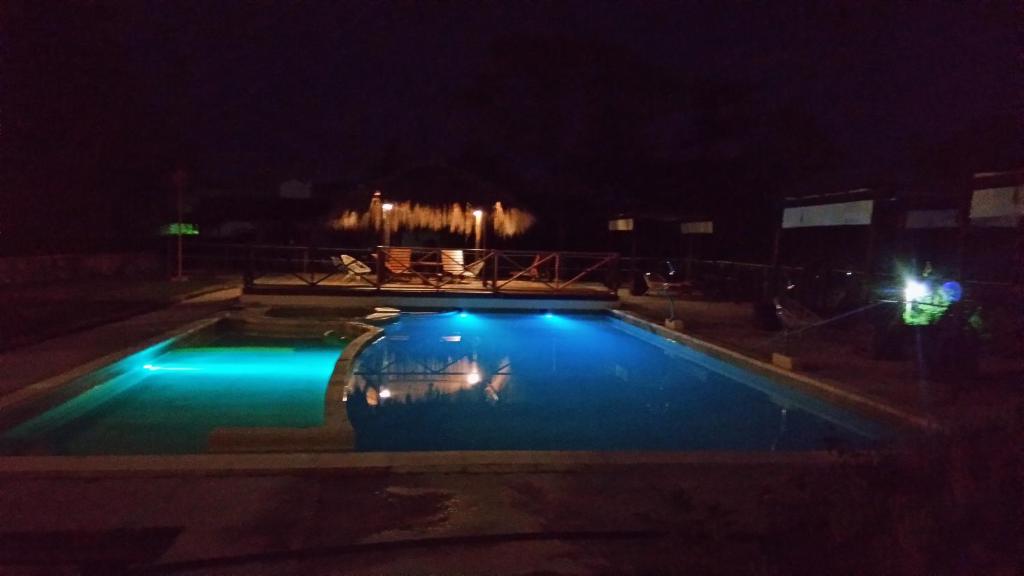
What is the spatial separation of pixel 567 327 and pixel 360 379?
6.27 metres

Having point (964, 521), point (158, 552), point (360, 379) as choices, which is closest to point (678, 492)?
point (964, 521)

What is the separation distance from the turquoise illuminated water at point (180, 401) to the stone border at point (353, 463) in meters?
1.52

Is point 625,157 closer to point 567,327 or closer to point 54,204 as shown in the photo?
point 567,327

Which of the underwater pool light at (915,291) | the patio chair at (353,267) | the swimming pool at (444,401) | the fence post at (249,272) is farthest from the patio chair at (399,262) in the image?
the underwater pool light at (915,291)

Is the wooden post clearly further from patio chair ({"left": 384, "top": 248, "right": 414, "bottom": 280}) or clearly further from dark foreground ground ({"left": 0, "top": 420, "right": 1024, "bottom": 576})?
dark foreground ground ({"left": 0, "top": 420, "right": 1024, "bottom": 576})

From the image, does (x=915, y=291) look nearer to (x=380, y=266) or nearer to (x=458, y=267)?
(x=380, y=266)

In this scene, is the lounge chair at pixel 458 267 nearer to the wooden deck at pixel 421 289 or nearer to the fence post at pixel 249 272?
the wooden deck at pixel 421 289

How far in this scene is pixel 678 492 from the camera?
4.22m

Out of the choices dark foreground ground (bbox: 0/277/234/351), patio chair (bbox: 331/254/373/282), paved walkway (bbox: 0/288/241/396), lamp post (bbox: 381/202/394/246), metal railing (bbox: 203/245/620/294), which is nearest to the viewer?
paved walkway (bbox: 0/288/241/396)

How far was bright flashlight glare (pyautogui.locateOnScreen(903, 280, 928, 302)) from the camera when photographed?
981 centimetres

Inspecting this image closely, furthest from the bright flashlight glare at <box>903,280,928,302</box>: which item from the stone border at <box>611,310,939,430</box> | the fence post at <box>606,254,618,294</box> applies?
the fence post at <box>606,254,618,294</box>

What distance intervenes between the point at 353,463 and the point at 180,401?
172 inches

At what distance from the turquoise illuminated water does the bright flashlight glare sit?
8020 millimetres

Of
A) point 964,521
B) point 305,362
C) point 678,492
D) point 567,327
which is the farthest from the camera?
point 567,327
